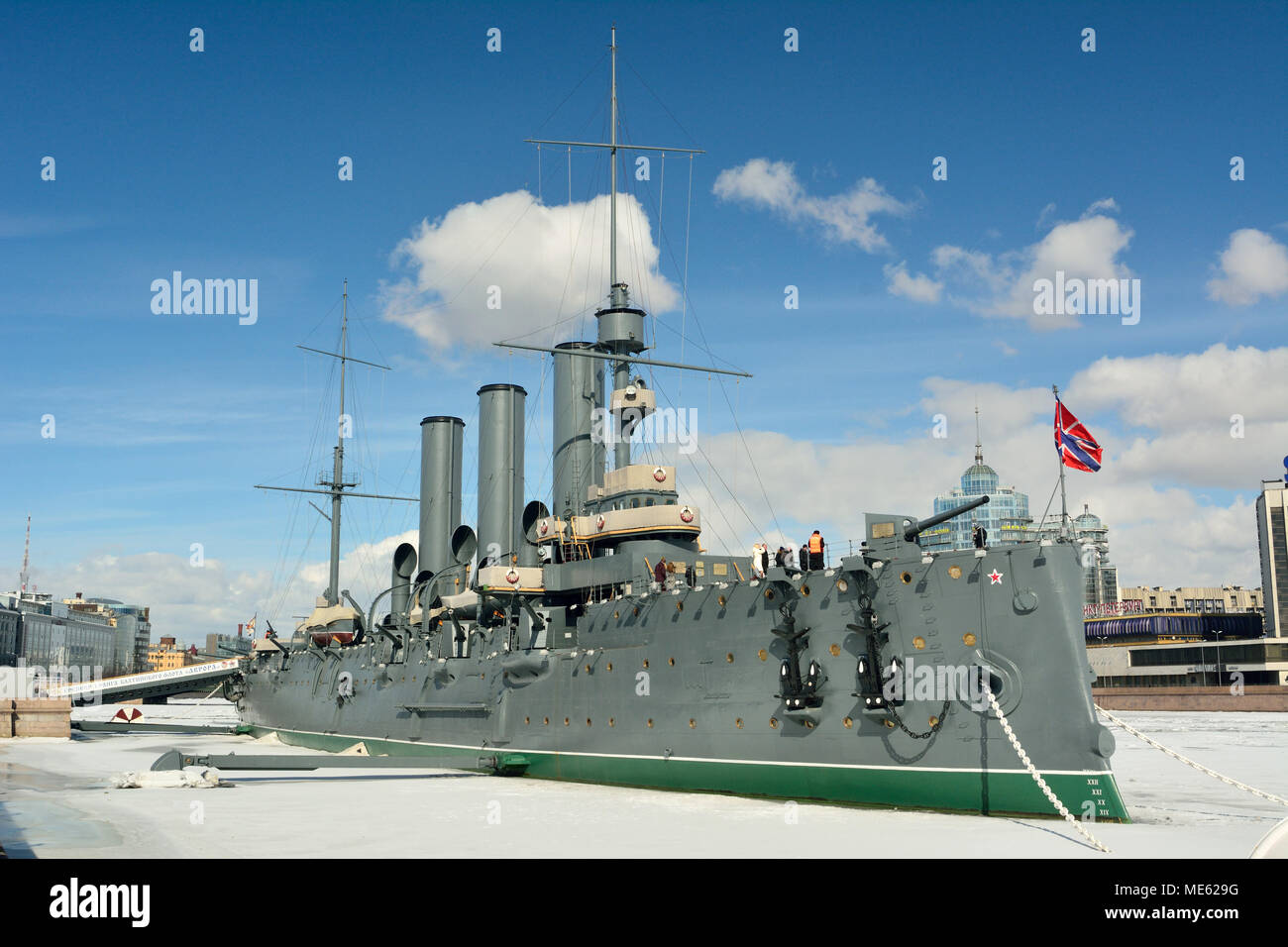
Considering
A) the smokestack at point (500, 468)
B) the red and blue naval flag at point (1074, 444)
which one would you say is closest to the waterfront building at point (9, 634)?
the smokestack at point (500, 468)

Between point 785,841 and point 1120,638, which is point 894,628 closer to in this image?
point 785,841

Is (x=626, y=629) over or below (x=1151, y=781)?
over

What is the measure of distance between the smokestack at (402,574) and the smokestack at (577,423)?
13.5 metres

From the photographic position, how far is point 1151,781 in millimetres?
24297

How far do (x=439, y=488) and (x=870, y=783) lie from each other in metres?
28.5

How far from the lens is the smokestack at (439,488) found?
42.2 m

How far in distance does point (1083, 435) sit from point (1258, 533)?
102 m

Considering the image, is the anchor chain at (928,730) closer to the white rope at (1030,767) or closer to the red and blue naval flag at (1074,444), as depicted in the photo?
the white rope at (1030,767)

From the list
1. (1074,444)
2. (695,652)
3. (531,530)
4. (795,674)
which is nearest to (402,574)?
(531,530)

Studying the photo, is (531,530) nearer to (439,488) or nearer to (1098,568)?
(439,488)

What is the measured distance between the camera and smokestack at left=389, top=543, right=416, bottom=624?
140ft

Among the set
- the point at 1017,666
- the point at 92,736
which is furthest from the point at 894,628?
the point at 92,736
